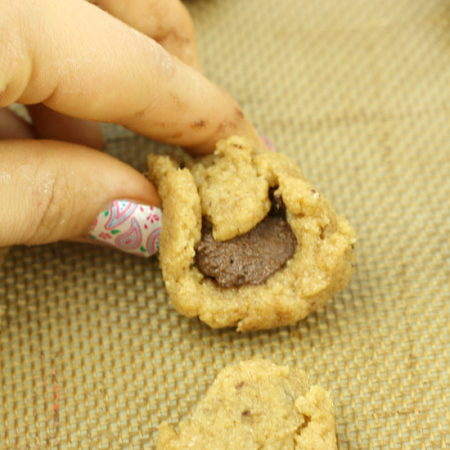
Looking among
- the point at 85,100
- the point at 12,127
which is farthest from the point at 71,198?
the point at 12,127

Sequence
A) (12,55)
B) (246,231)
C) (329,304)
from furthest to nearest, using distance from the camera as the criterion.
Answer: (329,304) → (246,231) → (12,55)

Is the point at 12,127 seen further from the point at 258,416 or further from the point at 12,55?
the point at 258,416

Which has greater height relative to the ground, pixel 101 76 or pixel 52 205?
pixel 101 76

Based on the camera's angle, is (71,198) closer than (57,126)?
Yes

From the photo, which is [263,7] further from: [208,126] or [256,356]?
[256,356]

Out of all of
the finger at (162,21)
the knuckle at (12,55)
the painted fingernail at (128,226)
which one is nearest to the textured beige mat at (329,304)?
the painted fingernail at (128,226)

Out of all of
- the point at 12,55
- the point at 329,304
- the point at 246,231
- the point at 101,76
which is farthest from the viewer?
the point at 329,304

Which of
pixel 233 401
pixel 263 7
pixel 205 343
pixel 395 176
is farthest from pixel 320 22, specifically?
pixel 233 401
